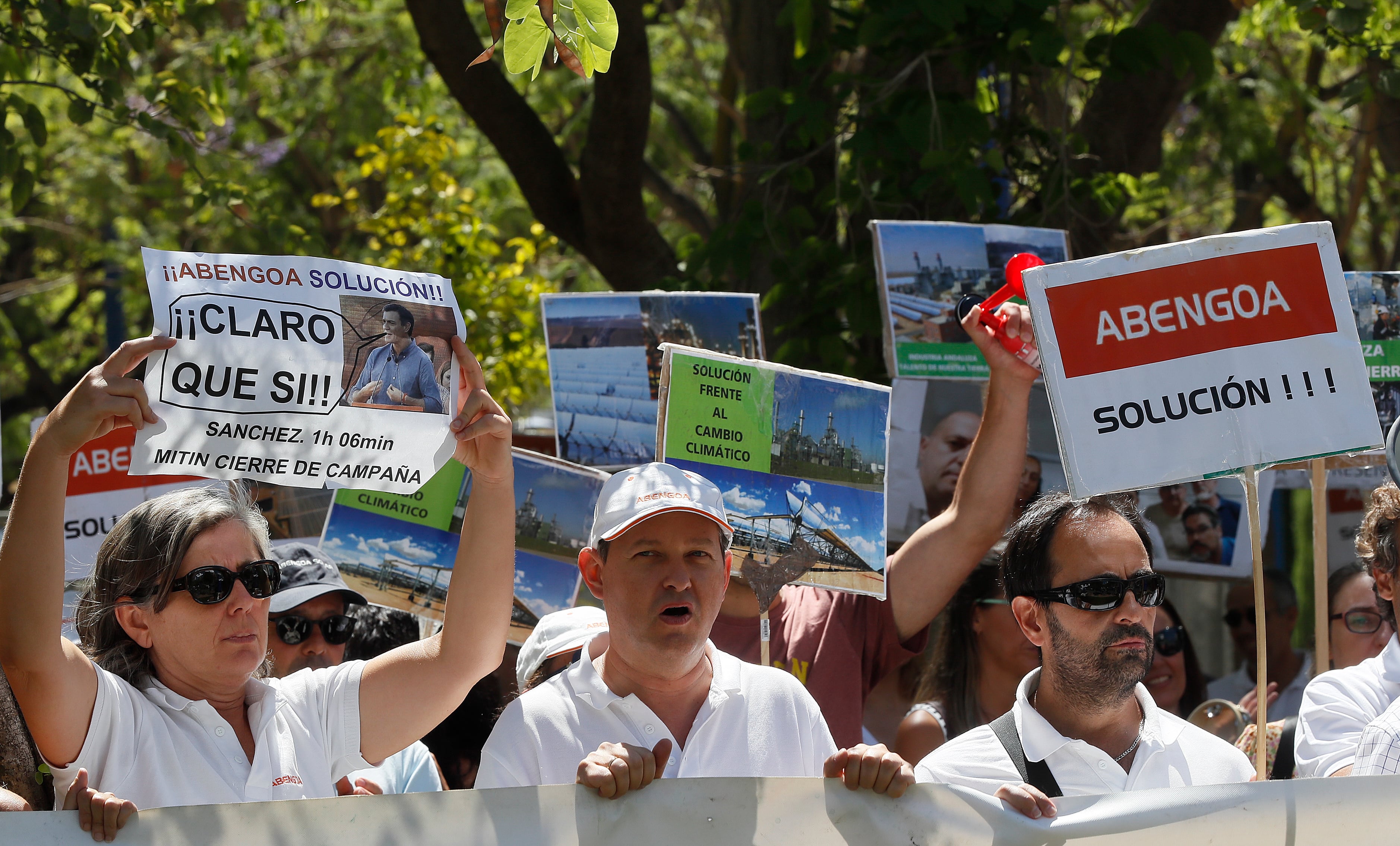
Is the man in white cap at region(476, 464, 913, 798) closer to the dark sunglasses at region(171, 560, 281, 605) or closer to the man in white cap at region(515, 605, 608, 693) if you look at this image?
the man in white cap at region(515, 605, 608, 693)

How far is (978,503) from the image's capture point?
3205 mm

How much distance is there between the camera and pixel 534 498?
3652 millimetres

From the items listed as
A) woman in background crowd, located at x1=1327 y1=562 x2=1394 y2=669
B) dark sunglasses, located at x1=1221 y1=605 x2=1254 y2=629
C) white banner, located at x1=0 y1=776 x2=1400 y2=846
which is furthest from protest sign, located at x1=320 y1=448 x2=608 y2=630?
dark sunglasses, located at x1=1221 y1=605 x2=1254 y2=629

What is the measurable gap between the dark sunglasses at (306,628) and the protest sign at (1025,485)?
5.62ft

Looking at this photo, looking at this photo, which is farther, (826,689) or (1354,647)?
(1354,647)

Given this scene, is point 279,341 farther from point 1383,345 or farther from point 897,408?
point 1383,345

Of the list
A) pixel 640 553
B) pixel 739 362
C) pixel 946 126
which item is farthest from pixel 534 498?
pixel 946 126

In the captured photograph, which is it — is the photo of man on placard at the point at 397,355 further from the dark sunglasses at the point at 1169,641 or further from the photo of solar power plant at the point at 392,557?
the dark sunglasses at the point at 1169,641

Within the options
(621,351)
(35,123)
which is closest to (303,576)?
(621,351)

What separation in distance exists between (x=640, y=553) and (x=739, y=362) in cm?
75

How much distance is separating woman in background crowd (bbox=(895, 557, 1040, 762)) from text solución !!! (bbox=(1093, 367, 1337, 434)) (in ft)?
3.58

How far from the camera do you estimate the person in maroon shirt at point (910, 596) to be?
3182 mm

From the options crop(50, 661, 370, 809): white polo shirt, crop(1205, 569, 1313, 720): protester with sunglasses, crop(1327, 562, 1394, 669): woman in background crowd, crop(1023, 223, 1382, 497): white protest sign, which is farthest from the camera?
crop(1205, 569, 1313, 720): protester with sunglasses

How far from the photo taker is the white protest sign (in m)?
2.62
